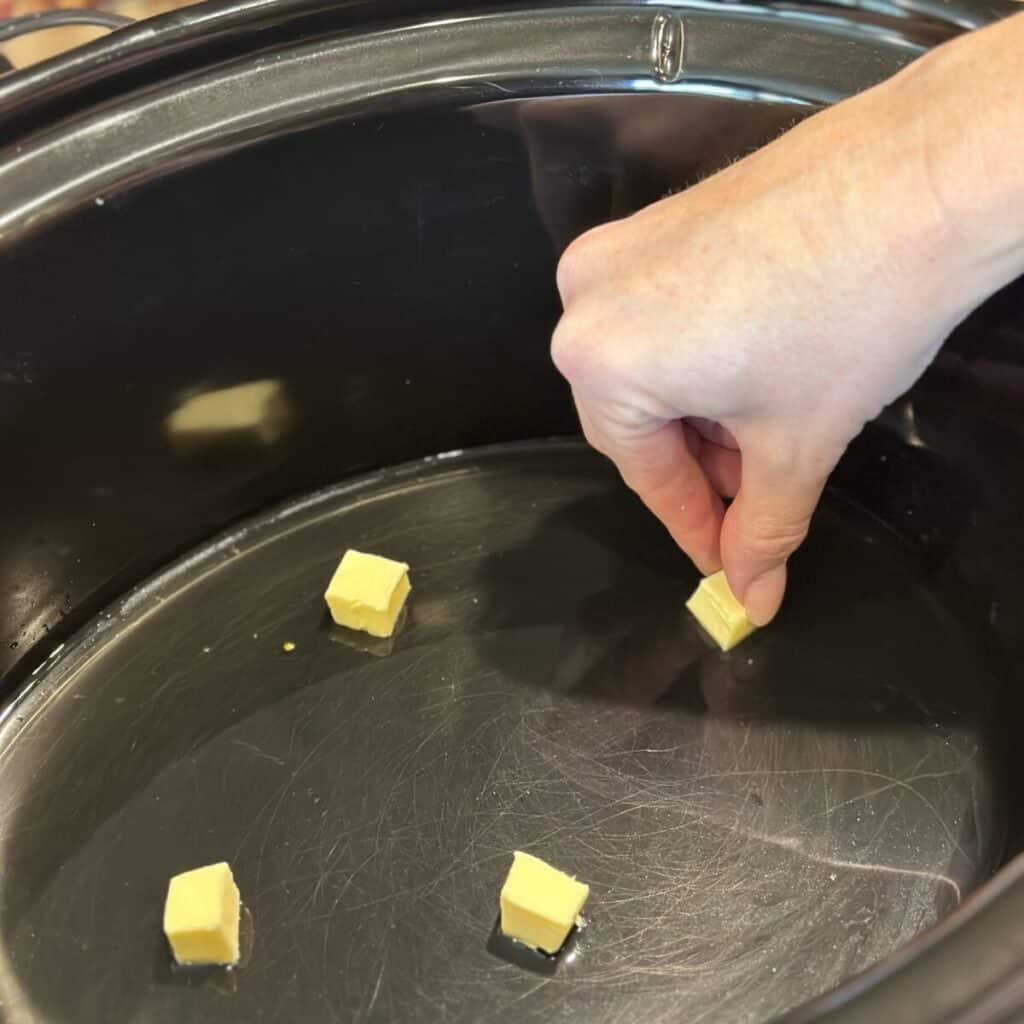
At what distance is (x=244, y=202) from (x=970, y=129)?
0.48m

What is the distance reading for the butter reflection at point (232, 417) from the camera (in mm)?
847

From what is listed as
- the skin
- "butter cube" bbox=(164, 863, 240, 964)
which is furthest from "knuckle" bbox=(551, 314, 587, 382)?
"butter cube" bbox=(164, 863, 240, 964)

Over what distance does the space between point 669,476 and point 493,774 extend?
237 millimetres

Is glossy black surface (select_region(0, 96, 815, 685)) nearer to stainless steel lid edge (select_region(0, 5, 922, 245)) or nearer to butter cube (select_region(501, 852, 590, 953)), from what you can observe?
stainless steel lid edge (select_region(0, 5, 922, 245))

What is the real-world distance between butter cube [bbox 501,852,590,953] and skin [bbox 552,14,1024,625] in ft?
0.80

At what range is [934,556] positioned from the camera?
2.77ft

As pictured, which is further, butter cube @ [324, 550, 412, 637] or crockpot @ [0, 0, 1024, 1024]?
butter cube @ [324, 550, 412, 637]

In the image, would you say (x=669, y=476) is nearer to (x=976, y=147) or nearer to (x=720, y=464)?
(x=720, y=464)

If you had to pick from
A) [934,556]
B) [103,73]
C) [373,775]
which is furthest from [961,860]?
[103,73]

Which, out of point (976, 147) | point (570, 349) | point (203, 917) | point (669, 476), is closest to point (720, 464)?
point (669, 476)

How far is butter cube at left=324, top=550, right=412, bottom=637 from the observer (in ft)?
2.71

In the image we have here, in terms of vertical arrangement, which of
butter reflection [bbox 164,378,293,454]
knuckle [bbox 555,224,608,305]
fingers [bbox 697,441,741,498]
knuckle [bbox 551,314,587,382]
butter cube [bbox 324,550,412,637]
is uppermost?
knuckle [bbox 555,224,608,305]

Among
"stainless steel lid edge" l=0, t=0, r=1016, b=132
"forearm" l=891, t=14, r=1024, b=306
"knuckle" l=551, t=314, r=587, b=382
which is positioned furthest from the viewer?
"stainless steel lid edge" l=0, t=0, r=1016, b=132

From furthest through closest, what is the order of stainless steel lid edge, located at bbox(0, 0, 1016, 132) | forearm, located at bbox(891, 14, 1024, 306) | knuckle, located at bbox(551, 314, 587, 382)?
stainless steel lid edge, located at bbox(0, 0, 1016, 132)
knuckle, located at bbox(551, 314, 587, 382)
forearm, located at bbox(891, 14, 1024, 306)
